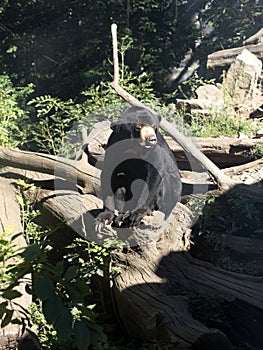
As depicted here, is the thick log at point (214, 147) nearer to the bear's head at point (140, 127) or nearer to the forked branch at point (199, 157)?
the forked branch at point (199, 157)

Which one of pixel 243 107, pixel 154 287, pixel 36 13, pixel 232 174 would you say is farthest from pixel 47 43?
pixel 154 287

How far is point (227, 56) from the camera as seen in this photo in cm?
954

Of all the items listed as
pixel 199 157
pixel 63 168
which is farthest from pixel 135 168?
pixel 199 157

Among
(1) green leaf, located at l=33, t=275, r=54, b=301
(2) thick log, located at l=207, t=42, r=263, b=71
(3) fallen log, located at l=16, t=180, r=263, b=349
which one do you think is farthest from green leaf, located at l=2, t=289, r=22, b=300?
(2) thick log, located at l=207, t=42, r=263, b=71

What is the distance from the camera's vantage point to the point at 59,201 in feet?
15.0

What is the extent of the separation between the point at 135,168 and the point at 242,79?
4.78 metres

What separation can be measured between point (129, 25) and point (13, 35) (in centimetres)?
226

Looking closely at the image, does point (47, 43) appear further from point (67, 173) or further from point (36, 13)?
point (67, 173)

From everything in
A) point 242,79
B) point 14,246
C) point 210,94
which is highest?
point 242,79

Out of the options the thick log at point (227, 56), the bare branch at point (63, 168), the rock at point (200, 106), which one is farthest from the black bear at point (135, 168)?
the thick log at point (227, 56)

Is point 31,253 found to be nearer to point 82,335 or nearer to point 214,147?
point 82,335

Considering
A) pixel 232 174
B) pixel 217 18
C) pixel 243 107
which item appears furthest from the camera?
pixel 217 18

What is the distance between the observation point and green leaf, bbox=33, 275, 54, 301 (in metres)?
1.66

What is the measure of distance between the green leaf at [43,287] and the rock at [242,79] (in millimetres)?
6974
